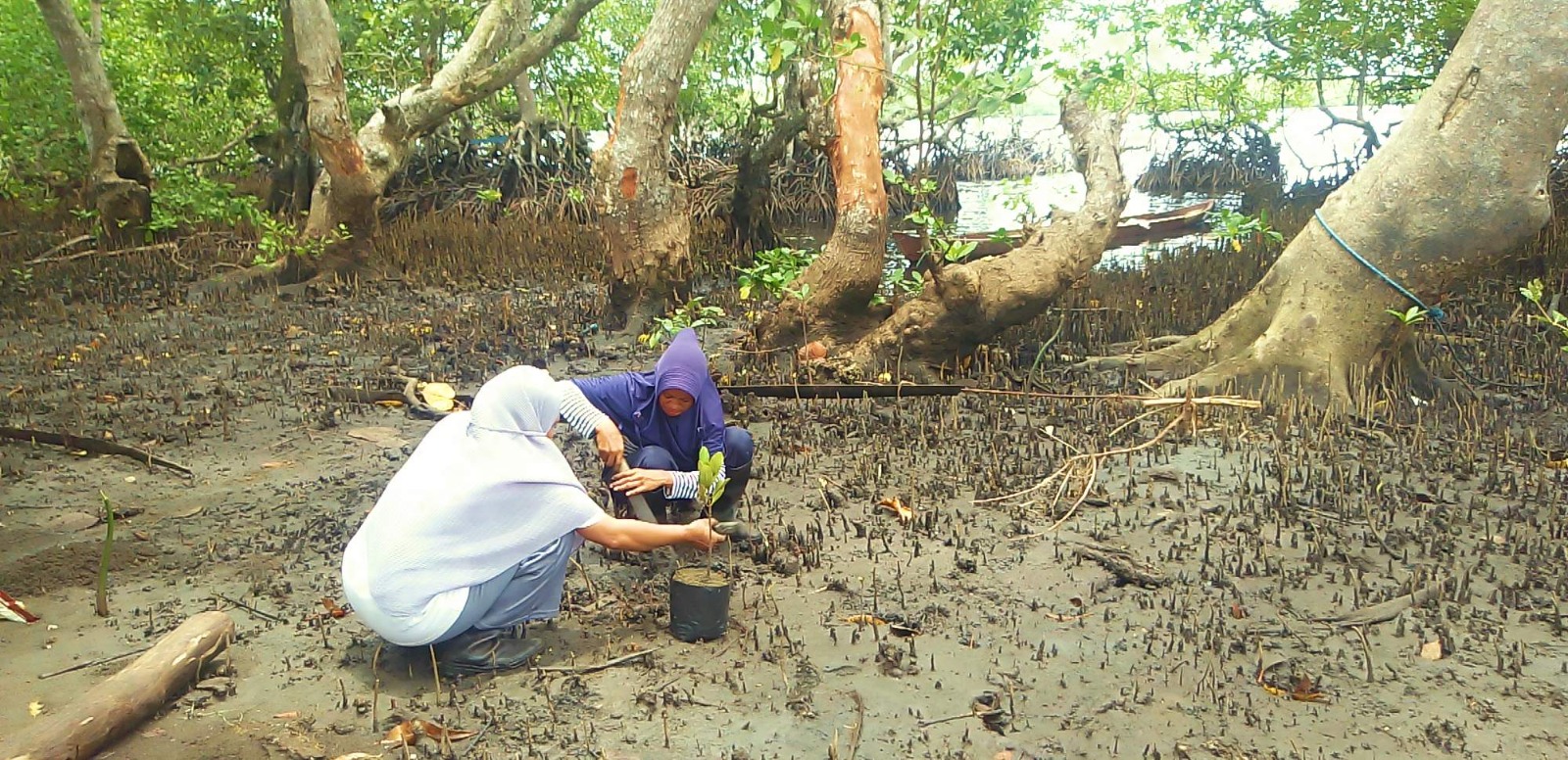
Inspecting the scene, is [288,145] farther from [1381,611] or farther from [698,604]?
[1381,611]

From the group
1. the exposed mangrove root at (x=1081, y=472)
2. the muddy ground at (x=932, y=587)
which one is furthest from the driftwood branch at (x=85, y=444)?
the exposed mangrove root at (x=1081, y=472)

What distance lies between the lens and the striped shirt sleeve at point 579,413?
4.20 metres

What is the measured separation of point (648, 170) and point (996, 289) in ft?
7.98

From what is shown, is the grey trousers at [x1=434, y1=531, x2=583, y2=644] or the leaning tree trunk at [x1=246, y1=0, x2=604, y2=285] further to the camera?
the leaning tree trunk at [x1=246, y1=0, x2=604, y2=285]

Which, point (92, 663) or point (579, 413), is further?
point (579, 413)

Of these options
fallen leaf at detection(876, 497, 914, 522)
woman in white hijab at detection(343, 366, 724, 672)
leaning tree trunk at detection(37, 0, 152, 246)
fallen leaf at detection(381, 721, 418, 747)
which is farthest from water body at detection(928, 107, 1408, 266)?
fallen leaf at detection(381, 721, 418, 747)

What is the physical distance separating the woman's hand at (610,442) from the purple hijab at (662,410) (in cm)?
25

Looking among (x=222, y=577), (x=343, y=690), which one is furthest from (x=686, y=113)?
(x=343, y=690)

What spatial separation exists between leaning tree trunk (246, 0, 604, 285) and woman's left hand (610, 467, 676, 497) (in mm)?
5922

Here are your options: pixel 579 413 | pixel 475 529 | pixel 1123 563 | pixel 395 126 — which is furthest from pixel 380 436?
pixel 395 126

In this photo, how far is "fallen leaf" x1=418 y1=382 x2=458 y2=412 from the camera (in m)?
Result: 6.57

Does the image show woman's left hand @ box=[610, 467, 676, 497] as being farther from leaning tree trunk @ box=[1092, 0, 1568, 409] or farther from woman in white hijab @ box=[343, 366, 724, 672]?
leaning tree trunk @ box=[1092, 0, 1568, 409]

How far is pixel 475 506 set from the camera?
11.3ft

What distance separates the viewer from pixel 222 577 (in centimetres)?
435
